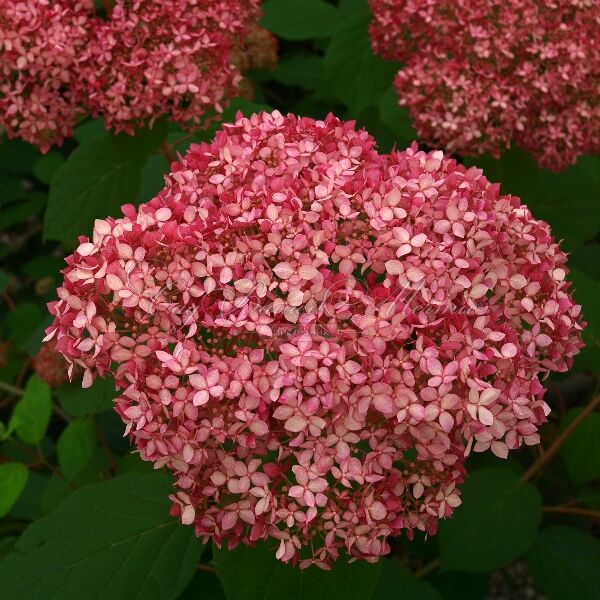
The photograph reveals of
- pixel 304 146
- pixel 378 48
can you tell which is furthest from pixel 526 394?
pixel 378 48

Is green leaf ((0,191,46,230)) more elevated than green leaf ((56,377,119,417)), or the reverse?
green leaf ((56,377,119,417))

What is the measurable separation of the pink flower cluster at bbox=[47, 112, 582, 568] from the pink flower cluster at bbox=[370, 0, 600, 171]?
711mm

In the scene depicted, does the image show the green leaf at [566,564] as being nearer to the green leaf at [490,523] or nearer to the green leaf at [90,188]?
the green leaf at [490,523]

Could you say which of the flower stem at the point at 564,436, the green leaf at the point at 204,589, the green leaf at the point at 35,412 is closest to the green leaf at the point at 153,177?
the green leaf at the point at 35,412

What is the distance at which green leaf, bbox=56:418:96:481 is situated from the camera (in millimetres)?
1811

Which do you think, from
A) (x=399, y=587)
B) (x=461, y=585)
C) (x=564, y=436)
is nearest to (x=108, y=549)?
(x=399, y=587)

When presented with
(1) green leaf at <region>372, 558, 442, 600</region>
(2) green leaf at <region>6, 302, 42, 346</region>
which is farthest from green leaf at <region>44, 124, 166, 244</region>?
(1) green leaf at <region>372, 558, 442, 600</region>

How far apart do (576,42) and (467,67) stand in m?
0.30

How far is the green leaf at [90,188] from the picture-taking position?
6.75 ft

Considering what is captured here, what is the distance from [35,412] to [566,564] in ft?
4.41

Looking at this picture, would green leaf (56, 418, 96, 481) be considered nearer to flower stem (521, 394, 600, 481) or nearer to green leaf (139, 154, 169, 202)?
green leaf (139, 154, 169, 202)

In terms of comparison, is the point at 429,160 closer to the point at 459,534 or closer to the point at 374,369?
the point at 374,369

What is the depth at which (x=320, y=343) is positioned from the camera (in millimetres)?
1134

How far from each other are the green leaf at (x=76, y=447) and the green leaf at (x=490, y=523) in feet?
2.82
